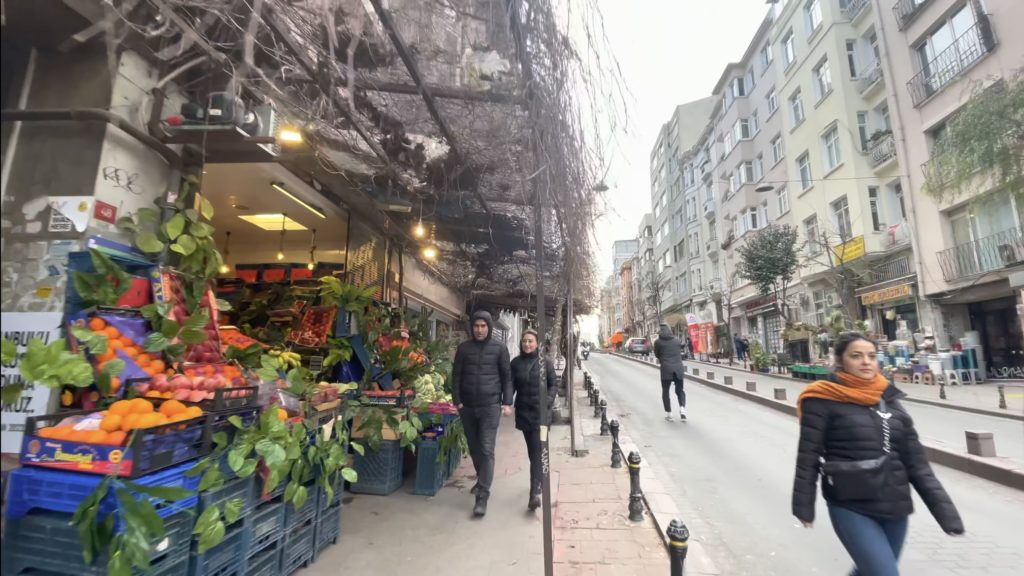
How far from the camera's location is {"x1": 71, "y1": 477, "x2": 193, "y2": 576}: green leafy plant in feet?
6.92

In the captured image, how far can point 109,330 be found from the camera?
302 cm

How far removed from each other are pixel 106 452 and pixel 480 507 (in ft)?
10.2

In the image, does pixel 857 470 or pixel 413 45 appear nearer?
pixel 857 470

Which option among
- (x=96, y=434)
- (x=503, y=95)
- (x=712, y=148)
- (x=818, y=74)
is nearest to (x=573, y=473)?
(x=503, y=95)

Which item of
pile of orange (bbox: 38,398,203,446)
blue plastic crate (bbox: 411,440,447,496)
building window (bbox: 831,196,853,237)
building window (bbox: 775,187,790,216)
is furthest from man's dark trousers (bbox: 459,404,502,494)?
building window (bbox: 775,187,790,216)

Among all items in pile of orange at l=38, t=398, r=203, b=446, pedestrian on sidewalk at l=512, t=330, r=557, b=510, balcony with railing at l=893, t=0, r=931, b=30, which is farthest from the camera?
balcony with railing at l=893, t=0, r=931, b=30

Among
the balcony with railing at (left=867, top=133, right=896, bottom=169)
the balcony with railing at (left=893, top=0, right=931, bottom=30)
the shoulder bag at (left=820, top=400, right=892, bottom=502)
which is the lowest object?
the shoulder bag at (left=820, top=400, right=892, bottom=502)

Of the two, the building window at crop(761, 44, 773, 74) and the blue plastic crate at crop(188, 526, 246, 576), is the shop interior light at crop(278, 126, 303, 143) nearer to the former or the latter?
the blue plastic crate at crop(188, 526, 246, 576)

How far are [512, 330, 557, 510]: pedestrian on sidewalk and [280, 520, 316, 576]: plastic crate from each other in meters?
2.07

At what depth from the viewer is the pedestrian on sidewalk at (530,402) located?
4930 mm

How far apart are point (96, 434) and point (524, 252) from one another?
693 cm

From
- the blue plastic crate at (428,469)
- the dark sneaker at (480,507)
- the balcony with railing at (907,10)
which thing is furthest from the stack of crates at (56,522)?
the balcony with railing at (907,10)

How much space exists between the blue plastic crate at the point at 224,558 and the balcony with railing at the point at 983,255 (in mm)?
18618

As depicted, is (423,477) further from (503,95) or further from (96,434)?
(503,95)
